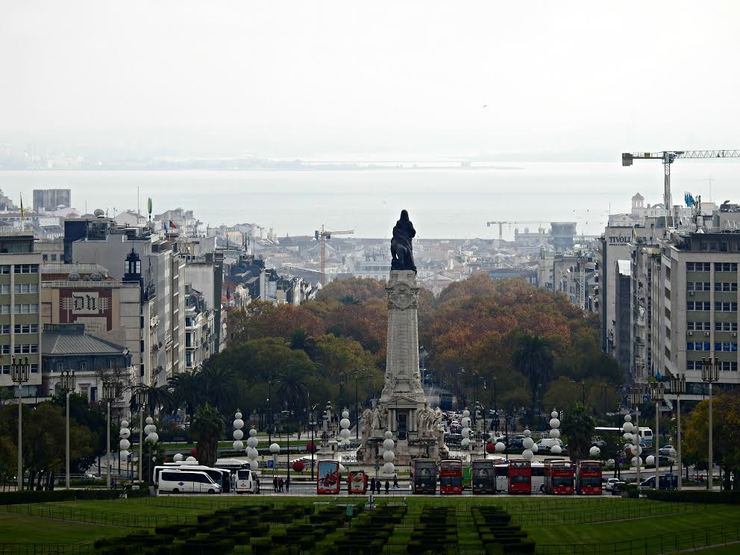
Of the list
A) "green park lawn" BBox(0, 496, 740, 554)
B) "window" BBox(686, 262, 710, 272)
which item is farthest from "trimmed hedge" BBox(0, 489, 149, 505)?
"window" BBox(686, 262, 710, 272)

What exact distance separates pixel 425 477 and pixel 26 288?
3764cm

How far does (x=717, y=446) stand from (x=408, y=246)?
33.7 meters

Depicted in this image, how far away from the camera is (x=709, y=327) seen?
493 ft

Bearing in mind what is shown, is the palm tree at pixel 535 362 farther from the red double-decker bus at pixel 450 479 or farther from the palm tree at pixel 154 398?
the red double-decker bus at pixel 450 479

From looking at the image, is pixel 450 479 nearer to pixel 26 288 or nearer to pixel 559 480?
pixel 559 480

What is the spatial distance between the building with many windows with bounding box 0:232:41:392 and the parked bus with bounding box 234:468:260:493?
1175 inches

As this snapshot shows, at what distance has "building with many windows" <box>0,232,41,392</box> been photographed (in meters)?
146

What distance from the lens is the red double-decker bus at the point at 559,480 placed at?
11519 cm

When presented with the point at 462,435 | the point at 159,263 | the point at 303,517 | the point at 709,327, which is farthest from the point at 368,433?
the point at 303,517

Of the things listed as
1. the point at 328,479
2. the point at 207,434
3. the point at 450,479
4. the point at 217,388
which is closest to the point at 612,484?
the point at 450,479

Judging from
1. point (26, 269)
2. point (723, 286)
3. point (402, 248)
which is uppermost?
point (402, 248)

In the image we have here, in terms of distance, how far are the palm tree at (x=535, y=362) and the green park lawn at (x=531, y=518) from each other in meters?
60.5

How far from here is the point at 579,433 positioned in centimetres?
13250

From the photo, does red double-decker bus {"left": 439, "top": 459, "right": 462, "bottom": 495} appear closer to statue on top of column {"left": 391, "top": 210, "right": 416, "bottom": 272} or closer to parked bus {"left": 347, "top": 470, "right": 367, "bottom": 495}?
parked bus {"left": 347, "top": 470, "right": 367, "bottom": 495}
